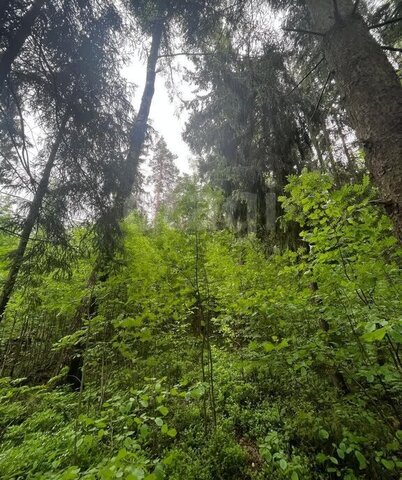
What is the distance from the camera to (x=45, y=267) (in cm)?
306

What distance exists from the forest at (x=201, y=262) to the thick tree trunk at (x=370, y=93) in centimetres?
1

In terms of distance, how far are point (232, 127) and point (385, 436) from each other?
5769 millimetres

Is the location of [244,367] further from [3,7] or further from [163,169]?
[163,169]

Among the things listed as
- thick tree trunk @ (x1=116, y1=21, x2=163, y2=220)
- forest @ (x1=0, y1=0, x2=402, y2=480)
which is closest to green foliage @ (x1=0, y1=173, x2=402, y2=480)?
forest @ (x1=0, y1=0, x2=402, y2=480)

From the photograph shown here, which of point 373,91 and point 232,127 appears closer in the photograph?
point 373,91

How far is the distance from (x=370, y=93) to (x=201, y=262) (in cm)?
248

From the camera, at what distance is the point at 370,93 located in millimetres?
1799

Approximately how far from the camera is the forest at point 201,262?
2.03 m

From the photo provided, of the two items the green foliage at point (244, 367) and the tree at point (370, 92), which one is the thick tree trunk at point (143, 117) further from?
the tree at point (370, 92)

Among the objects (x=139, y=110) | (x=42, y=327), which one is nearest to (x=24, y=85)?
(x=139, y=110)

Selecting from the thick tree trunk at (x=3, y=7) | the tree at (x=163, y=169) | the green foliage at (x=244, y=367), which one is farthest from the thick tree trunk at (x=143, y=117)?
the tree at (x=163, y=169)

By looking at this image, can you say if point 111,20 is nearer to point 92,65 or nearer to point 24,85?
point 92,65

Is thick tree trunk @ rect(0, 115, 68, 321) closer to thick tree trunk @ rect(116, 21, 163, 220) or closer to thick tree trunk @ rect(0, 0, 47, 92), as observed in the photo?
thick tree trunk @ rect(0, 0, 47, 92)

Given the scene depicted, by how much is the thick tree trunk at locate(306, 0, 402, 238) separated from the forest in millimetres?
11
